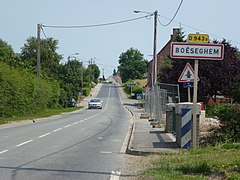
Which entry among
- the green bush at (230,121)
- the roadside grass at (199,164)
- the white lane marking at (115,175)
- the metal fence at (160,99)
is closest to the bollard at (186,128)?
the roadside grass at (199,164)

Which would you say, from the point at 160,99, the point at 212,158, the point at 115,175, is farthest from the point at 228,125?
the point at 160,99

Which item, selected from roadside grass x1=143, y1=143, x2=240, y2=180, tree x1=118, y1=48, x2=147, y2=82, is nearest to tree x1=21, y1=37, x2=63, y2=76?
tree x1=118, y1=48, x2=147, y2=82

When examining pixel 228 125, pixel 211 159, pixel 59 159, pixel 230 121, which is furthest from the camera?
pixel 228 125

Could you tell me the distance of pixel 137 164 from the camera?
11.5m

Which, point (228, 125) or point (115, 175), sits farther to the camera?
point (228, 125)

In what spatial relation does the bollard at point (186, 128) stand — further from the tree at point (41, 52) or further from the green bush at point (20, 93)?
the tree at point (41, 52)

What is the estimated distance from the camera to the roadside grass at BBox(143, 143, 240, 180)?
888 cm

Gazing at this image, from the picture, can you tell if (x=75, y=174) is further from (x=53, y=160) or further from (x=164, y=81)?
(x=164, y=81)

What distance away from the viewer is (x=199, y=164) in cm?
988

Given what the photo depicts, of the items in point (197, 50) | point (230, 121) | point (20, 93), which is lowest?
point (230, 121)

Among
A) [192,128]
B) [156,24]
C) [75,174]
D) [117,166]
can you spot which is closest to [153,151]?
[192,128]

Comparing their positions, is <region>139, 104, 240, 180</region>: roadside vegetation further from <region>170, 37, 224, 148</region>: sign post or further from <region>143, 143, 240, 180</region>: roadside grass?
<region>170, 37, 224, 148</region>: sign post

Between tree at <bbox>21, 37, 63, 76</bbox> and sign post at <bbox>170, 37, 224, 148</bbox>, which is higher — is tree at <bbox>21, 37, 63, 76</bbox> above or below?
above

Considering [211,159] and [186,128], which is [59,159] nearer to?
[186,128]
